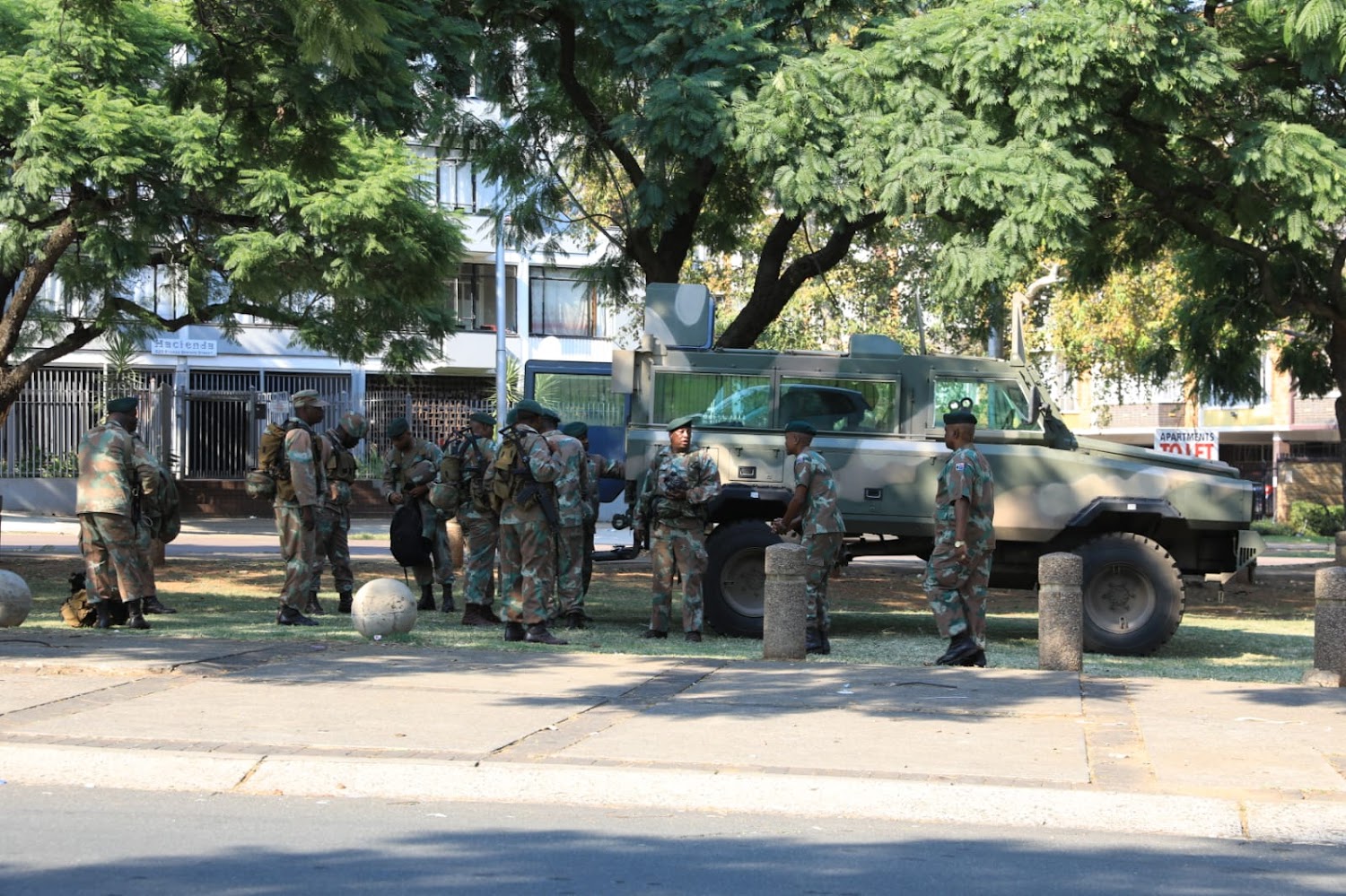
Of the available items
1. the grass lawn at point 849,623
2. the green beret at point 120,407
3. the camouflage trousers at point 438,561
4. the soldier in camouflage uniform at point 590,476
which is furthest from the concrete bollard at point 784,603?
the green beret at point 120,407

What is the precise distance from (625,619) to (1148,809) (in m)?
8.65

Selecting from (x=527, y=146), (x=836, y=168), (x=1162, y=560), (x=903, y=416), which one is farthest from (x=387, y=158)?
(x=1162, y=560)

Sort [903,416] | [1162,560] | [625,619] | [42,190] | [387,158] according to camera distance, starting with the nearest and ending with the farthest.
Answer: [1162,560], [903,416], [625,619], [42,190], [387,158]

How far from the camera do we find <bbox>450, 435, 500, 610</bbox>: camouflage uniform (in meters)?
13.1

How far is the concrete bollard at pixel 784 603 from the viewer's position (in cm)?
1066

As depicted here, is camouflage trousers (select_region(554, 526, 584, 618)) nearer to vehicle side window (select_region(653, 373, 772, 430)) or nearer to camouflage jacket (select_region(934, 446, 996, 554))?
vehicle side window (select_region(653, 373, 772, 430))

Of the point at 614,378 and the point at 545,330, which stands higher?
the point at 545,330

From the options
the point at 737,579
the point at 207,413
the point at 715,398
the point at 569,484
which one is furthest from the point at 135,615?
the point at 207,413

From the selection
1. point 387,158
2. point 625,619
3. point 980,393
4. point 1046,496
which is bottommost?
point 625,619

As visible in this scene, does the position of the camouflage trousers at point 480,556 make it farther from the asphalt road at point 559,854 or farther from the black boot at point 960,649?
the asphalt road at point 559,854

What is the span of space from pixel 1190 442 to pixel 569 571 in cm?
1252

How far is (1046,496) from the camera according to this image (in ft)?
42.7

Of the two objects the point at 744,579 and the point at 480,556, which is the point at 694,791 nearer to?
the point at 744,579

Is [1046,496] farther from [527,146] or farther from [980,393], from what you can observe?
[527,146]
